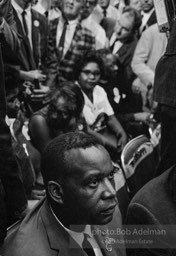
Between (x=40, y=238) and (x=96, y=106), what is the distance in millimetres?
2198

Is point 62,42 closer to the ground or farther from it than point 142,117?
farther from it

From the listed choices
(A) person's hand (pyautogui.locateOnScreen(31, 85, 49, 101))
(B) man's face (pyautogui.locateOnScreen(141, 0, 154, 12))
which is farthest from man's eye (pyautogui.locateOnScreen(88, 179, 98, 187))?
(B) man's face (pyautogui.locateOnScreen(141, 0, 154, 12))

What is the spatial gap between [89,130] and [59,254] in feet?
6.07

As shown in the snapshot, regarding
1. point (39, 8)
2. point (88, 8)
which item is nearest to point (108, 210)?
point (39, 8)

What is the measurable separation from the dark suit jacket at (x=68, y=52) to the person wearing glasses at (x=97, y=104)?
6cm

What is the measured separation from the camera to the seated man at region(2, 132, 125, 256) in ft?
5.03

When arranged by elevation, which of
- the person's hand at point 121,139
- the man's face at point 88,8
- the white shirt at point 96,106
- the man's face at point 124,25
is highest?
the man's face at point 88,8

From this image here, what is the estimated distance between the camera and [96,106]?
11.9 feet

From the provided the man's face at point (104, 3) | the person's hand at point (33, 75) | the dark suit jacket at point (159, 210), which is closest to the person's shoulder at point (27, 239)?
the dark suit jacket at point (159, 210)

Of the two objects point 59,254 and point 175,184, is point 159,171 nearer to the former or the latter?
point 175,184

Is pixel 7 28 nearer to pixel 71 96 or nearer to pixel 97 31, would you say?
pixel 71 96

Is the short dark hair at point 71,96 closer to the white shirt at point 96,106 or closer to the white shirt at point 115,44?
the white shirt at point 96,106

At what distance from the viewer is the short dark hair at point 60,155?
1.56 m

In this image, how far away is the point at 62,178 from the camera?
1.56m
